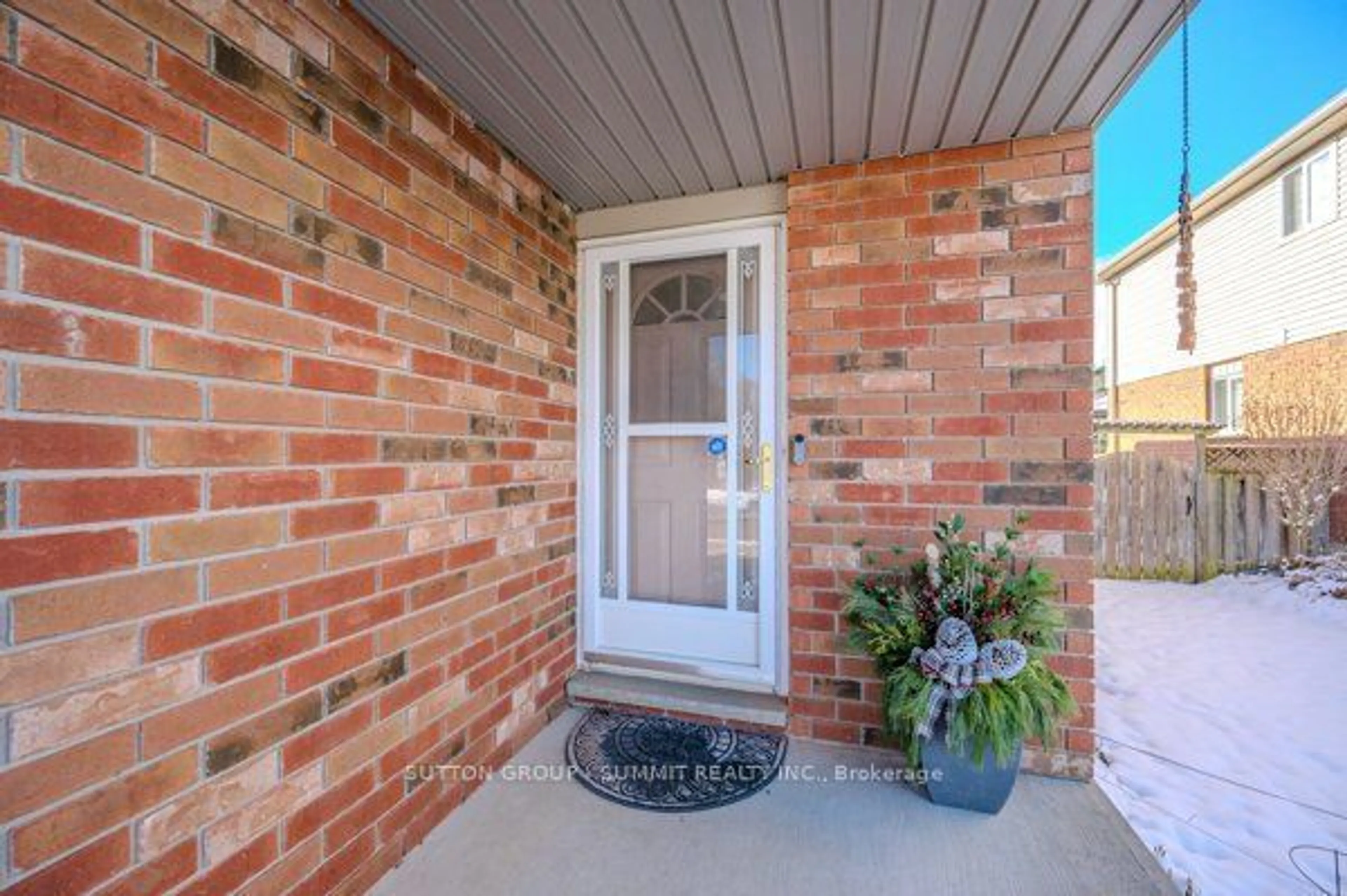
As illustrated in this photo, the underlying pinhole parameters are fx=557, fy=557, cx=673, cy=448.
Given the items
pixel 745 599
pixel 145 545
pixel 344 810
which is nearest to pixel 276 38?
pixel 145 545

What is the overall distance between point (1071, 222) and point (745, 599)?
6.85 ft

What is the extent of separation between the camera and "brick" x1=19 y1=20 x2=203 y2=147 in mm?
958

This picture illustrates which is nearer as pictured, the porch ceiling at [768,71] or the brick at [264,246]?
the brick at [264,246]

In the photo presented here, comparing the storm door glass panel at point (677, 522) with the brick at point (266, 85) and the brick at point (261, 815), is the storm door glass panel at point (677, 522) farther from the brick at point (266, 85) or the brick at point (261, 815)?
the brick at point (266, 85)

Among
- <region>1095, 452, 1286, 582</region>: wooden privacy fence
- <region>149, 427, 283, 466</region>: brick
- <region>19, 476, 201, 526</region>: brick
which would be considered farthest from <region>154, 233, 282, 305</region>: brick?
<region>1095, 452, 1286, 582</region>: wooden privacy fence

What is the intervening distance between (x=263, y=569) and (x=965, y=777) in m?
2.28

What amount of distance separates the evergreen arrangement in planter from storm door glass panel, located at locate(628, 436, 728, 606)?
2.49ft

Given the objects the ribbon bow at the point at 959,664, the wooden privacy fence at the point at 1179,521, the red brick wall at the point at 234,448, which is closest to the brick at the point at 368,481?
the red brick wall at the point at 234,448

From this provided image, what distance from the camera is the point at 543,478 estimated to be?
2586mm

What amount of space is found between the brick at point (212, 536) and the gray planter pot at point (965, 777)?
2153 millimetres

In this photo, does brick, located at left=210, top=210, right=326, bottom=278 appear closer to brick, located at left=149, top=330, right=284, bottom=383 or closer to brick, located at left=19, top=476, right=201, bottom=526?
brick, located at left=149, top=330, right=284, bottom=383

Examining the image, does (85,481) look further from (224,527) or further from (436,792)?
(436,792)

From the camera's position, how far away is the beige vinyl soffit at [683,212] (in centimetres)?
260

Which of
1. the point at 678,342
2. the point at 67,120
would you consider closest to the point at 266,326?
the point at 67,120
